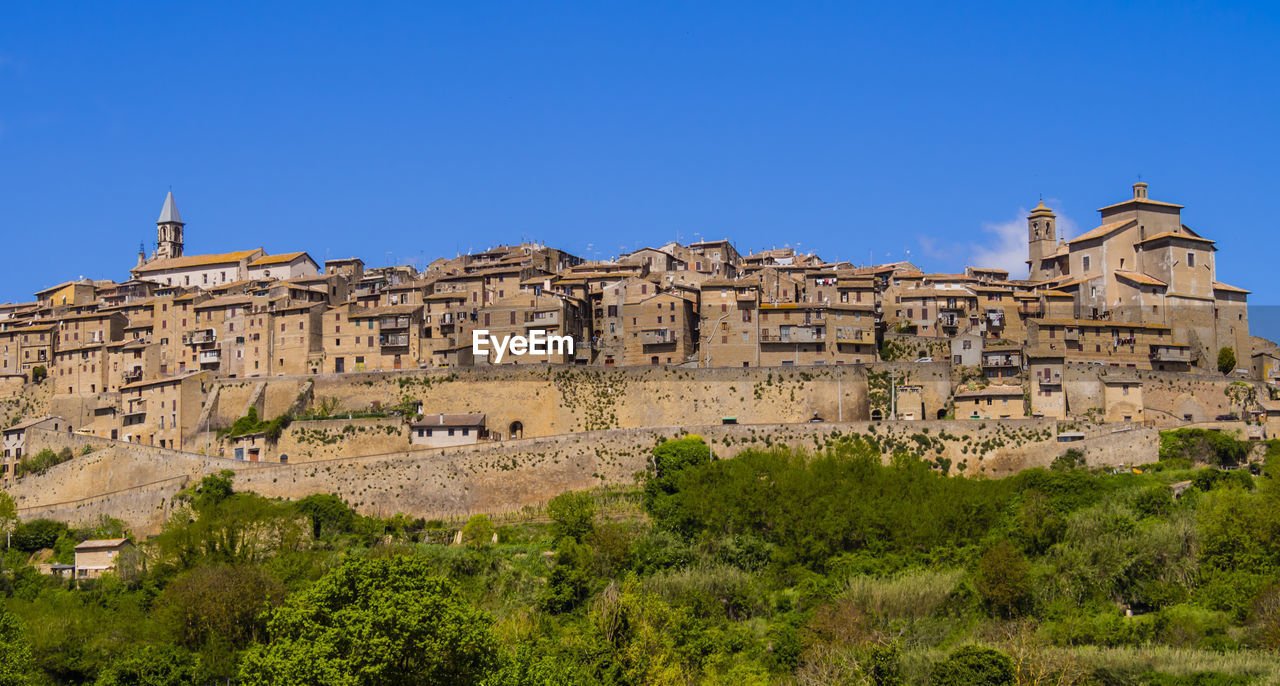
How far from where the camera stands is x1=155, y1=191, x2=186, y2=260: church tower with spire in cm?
10781

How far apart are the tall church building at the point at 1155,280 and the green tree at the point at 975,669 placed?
112 feet

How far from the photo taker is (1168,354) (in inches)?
2844

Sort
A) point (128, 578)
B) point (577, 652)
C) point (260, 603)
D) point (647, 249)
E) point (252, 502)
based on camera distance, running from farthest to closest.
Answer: point (647, 249)
point (252, 502)
point (128, 578)
point (260, 603)
point (577, 652)

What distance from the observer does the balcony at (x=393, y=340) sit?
75.5 meters

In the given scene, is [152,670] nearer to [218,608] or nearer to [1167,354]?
[218,608]

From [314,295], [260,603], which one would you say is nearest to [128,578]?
[260,603]

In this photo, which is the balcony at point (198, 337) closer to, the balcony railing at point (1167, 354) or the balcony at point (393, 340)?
the balcony at point (393, 340)

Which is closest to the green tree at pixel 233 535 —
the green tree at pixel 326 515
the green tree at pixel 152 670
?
the green tree at pixel 326 515

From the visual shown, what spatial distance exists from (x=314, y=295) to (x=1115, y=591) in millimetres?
46910

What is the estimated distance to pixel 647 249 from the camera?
89.9 metres

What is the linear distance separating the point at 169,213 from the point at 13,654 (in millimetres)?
70910

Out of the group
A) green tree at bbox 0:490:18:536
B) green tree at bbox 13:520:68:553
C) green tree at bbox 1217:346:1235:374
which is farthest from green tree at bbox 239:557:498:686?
green tree at bbox 1217:346:1235:374

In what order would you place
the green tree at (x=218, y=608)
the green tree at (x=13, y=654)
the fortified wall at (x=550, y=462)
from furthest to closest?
the fortified wall at (x=550, y=462), the green tree at (x=218, y=608), the green tree at (x=13, y=654)

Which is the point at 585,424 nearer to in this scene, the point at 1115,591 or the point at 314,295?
the point at 314,295
